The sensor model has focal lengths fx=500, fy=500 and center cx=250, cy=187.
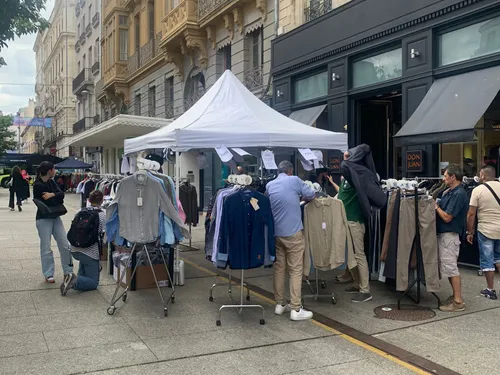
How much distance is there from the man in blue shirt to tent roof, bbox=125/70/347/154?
1.70m

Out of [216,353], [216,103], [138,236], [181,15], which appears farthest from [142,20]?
[216,353]

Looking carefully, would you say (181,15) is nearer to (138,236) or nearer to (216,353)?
(138,236)

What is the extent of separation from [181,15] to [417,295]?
53.8 feet

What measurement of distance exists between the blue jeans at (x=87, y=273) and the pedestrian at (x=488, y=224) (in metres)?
5.33

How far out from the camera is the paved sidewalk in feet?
14.6

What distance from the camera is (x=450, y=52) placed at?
975 centimetres

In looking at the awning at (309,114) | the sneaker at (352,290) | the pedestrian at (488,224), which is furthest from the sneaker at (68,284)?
the awning at (309,114)

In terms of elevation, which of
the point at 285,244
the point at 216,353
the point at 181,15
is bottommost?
the point at 216,353

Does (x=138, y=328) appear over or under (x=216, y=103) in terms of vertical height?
under

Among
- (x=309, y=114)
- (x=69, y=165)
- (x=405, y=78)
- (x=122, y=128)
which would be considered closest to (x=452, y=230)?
(x=405, y=78)

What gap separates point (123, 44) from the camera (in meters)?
30.9

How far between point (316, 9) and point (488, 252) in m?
9.12

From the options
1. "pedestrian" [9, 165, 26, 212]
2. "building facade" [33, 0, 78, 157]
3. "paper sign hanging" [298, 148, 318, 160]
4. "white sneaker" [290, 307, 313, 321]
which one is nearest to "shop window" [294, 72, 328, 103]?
"paper sign hanging" [298, 148, 318, 160]

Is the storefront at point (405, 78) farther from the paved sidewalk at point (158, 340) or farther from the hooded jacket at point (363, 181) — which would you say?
the paved sidewalk at point (158, 340)
